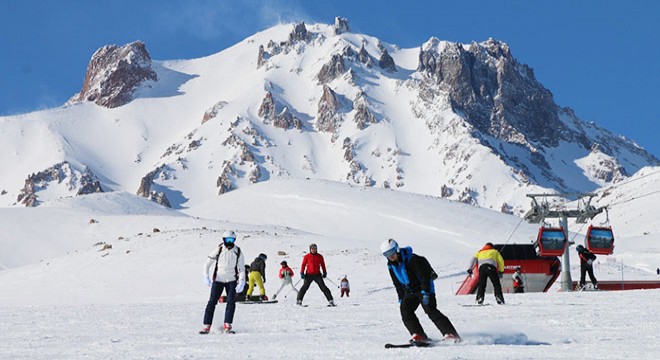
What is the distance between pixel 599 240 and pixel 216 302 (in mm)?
26338

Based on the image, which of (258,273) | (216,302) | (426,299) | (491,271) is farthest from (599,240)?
(426,299)

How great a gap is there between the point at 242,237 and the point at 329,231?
32.5 meters

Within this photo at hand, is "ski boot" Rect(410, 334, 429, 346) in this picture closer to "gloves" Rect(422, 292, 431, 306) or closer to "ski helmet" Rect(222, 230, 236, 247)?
"gloves" Rect(422, 292, 431, 306)

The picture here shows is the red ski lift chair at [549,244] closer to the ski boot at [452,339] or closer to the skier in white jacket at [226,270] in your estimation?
the skier in white jacket at [226,270]

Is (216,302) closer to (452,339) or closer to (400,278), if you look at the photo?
(400,278)

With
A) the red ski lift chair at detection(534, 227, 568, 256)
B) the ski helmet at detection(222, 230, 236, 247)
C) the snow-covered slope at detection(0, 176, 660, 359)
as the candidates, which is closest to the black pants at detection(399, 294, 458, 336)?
the snow-covered slope at detection(0, 176, 660, 359)

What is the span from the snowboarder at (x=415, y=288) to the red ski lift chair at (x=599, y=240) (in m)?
27.0

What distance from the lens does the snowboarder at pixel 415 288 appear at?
11.5 m

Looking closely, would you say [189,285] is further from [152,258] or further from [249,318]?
→ [249,318]

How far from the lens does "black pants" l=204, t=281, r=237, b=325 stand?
Answer: 47.2 ft

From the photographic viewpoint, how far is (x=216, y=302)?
47.4 ft

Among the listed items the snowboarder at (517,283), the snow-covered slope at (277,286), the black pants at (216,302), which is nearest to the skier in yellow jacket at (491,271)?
the snow-covered slope at (277,286)

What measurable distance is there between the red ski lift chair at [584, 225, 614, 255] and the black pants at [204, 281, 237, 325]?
25.6 meters

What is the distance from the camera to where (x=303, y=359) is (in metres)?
9.82
